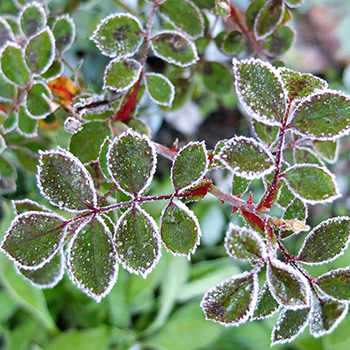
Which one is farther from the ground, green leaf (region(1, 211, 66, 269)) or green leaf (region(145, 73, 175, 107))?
green leaf (region(145, 73, 175, 107))

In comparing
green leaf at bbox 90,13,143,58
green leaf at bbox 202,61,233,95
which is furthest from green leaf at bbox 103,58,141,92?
green leaf at bbox 202,61,233,95

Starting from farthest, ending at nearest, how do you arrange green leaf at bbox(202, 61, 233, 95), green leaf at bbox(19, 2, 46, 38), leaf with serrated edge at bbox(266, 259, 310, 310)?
1. green leaf at bbox(202, 61, 233, 95)
2. green leaf at bbox(19, 2, 46, 38)
3. leaf with serrated edge at bbox(266, 259, 310, 310)

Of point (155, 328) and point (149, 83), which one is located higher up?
point (149, 83)

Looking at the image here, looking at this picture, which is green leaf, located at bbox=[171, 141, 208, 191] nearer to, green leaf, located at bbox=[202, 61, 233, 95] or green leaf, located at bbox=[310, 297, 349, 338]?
green leaf, located at bbox=[310, 297, 349, 338]

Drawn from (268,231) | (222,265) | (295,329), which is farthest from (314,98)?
(222,265)

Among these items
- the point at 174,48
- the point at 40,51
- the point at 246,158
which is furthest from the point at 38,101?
the point at 246,158

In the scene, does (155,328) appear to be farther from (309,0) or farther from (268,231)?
(309,0)
